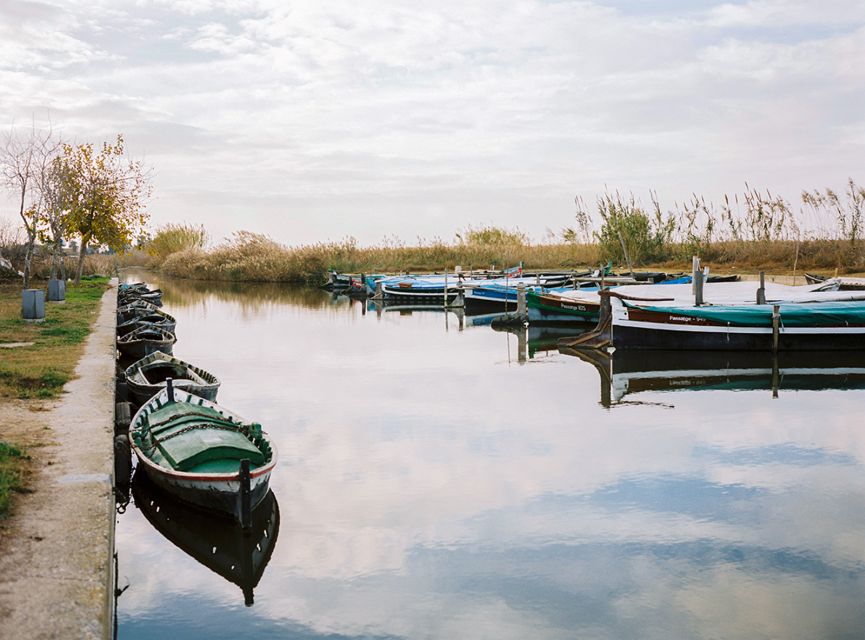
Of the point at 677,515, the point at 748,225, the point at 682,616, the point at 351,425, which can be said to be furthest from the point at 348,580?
the point at 748,225

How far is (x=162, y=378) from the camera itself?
49.9 feet

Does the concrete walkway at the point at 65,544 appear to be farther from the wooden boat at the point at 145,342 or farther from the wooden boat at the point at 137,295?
the wooden boat at the point at 137,295

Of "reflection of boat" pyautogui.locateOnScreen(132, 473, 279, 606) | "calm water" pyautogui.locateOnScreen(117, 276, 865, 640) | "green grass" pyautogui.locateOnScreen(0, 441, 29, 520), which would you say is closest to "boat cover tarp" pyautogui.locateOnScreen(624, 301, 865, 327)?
"calm water" pyautogui.locateOnScreen(117, 276, 865, 640)

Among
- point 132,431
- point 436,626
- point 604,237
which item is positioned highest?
point 604,237

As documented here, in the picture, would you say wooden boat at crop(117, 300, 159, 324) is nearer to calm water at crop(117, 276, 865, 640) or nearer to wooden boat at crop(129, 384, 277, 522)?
calm water at crop(117, 276, 865, 640)

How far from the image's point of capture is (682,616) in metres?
7.23

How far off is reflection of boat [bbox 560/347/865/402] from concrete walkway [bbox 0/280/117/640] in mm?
9778

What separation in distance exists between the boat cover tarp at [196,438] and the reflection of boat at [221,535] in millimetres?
612

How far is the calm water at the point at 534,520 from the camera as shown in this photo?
7.34m

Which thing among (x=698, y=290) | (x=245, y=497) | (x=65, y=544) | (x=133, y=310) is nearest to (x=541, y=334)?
(x=698, y=290)

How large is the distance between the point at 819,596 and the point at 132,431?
289 inches

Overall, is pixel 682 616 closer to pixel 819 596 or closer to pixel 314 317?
pixel 819 596

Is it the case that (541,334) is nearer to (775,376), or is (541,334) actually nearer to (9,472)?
(775,376)

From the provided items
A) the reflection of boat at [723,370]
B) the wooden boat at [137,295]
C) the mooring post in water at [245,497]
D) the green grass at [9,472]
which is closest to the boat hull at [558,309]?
the reflection of boat at [723,370]
